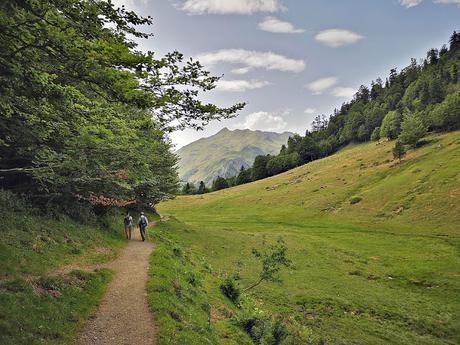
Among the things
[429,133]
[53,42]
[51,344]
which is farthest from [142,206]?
[429,133]

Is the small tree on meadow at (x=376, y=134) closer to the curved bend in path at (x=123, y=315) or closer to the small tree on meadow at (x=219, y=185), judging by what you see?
the small tree on meadow at (x=219, y=185)

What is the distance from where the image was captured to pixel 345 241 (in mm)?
62312

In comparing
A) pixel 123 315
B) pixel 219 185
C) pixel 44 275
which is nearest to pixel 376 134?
pixel 219 185

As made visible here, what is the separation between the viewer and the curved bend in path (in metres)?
13.6

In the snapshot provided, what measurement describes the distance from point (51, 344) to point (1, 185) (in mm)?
18127

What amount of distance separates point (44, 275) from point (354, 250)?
4949 centimetres

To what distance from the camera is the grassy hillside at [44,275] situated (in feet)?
40.8

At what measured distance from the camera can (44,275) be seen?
55.9 feet

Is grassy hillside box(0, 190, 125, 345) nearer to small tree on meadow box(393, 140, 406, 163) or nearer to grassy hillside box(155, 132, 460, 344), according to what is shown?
grassy hillside box(155, 132, 460, 344)

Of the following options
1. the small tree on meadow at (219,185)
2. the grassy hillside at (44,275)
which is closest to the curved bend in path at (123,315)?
the grassy hillside at (44,275)

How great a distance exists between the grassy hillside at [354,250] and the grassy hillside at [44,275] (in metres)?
3.79

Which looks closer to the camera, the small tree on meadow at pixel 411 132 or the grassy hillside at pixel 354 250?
the grassy hillside at pixel 354 250

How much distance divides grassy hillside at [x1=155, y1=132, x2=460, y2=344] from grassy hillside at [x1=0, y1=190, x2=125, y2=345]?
3789 millimetres

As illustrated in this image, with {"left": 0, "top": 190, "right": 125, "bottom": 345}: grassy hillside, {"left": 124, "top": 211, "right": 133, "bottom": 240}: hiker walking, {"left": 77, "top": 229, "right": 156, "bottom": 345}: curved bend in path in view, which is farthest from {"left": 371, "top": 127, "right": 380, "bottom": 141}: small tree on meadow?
{"left": 77, "top": 229, "right": 156, "bottom": 345}: curved bend in path
